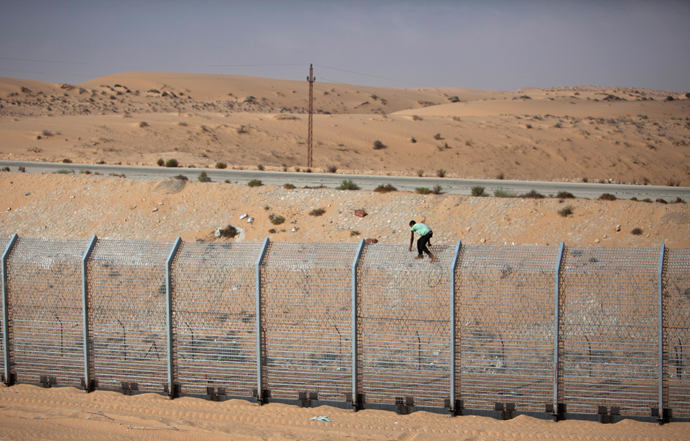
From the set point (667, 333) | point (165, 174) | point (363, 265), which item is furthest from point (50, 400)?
point (165, 174)

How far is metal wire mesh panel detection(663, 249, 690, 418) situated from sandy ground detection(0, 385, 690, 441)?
329 mm

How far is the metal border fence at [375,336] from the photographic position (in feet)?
24.8

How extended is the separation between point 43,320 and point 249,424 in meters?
4.13

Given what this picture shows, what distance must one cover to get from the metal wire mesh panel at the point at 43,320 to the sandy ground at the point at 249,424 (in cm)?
65

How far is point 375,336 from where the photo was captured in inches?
320

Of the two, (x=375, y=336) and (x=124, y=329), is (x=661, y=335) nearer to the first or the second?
(x=375, y=336)

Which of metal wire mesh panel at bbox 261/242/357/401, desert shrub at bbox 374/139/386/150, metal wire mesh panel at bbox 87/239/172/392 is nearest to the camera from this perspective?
metal wire mesh panel at bbox 261/242/357/401

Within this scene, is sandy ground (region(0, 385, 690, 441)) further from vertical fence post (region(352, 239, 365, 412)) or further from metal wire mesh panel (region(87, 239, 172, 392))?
metal wire mesh panel (region(87, 239, 172, 392))

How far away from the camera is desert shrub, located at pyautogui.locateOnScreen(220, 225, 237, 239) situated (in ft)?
65.7

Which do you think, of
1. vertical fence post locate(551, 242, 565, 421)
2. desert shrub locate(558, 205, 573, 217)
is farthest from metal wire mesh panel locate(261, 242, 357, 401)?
desert shrub locate(558, 205, 573, 217)

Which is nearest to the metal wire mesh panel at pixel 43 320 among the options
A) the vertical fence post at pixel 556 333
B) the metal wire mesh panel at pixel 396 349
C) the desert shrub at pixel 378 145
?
the metal wire mesh panel at pixel 396 349

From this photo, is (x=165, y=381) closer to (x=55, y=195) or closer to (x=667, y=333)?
(x=667, y=333)

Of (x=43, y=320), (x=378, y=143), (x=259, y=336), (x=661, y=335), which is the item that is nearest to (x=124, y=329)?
(x=43, y=320)

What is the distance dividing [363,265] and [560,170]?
44.5 meters
